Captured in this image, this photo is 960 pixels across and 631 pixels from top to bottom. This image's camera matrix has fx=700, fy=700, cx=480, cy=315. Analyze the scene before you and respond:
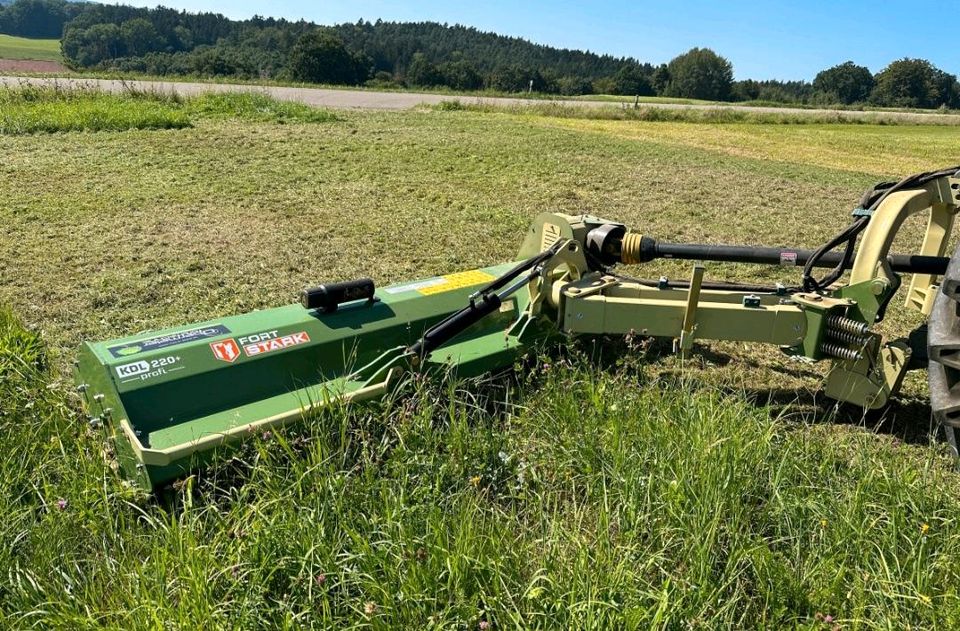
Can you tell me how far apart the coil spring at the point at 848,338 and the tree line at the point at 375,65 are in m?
51.7

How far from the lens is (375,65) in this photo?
85375 millimetres

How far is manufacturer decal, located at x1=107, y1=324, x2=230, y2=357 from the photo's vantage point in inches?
103

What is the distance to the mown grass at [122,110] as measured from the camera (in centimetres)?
1182

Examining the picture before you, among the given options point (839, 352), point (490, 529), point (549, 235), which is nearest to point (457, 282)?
point (549, 235)

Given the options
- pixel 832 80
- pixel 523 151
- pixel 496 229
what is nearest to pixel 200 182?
pixel 496 229

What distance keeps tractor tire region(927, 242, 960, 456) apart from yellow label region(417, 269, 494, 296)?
200cm

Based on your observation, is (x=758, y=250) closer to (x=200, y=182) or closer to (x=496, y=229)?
(x=496, y=229)

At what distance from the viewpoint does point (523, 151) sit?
39.0ft

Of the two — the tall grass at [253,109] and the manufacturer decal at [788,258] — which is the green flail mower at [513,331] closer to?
the manufacturer decal at [788,258]

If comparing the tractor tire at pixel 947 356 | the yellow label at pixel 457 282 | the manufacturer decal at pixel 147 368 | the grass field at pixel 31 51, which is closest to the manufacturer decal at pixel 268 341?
the manufacturer decal at pixel 147 368

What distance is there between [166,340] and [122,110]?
12.1m

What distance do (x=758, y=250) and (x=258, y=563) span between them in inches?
104

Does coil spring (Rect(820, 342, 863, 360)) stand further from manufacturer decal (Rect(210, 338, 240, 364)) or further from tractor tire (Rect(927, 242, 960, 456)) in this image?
manufacturer decal (Rect(210, 338, 240, 364))

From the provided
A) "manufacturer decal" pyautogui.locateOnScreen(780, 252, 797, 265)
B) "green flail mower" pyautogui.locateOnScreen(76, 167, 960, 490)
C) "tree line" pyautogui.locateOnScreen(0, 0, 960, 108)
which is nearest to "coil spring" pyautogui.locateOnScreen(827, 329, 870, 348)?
"green flail mower" pyautogui.locateOnScreen(76, 167, 960, 490)
